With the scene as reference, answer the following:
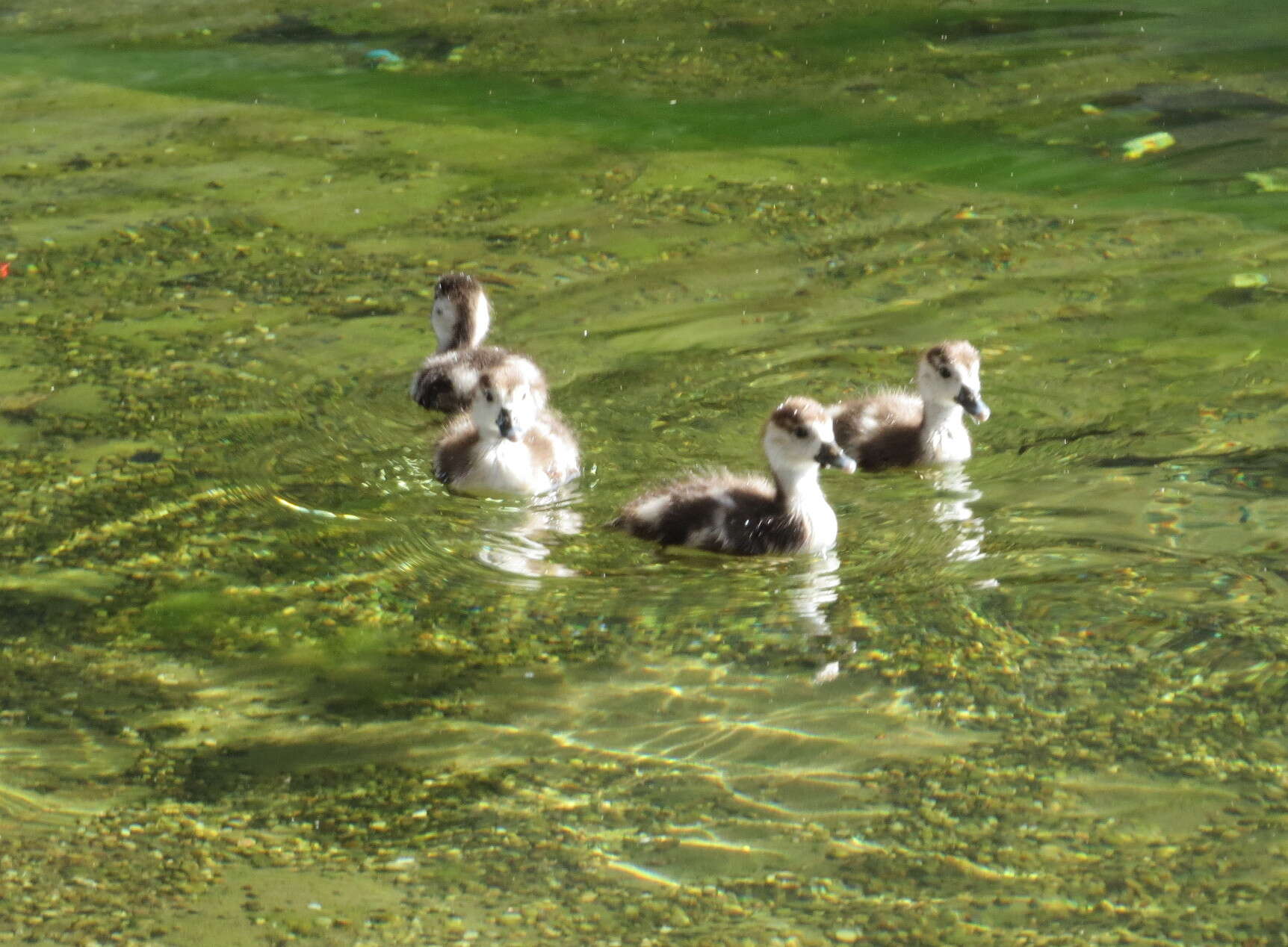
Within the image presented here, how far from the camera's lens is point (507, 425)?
582cm

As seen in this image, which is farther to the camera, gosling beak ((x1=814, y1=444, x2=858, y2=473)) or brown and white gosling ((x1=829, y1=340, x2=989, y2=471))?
brown and white gosling ((x1=829, y1=340, x2=989, y2=471))

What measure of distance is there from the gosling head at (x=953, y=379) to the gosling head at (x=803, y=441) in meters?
0.60

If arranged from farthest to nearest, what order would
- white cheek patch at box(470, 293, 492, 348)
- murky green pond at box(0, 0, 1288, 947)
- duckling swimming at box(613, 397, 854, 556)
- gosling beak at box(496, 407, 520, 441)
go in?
white cheek patch at box(470, 293, 492, 348), gosling beak at box(496, 407, 520, 441), duckling swimming at box(613, 397, 854, 556), murky green pond at box(0, 0, 1288, 947)

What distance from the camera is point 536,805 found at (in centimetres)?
407

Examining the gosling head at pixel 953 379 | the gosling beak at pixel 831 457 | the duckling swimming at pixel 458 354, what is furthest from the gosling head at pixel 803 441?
the duckling swimming at pixel 458 354

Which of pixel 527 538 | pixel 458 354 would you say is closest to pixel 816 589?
pixel 527 538

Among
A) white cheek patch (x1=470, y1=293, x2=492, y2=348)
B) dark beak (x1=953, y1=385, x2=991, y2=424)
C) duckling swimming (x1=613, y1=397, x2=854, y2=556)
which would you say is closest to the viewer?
duckling swimming (x1=613, y1=397, x2=854, y2=556)

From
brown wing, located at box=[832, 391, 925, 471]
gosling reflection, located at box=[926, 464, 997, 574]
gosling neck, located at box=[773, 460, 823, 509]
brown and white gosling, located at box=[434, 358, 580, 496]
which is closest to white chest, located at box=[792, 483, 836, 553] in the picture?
gosling neck, located at box=[773, 460, 823, 509]

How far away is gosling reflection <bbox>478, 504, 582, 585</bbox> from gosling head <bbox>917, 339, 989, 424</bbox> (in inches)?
46.4

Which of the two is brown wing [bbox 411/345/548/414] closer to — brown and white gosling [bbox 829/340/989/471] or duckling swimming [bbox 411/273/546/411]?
duckling swimming [bbox 411/273/546/411]

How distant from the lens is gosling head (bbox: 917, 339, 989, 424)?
593 cm

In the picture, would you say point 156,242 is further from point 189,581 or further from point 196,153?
point 189,581

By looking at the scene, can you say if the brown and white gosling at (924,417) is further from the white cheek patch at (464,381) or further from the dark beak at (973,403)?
the white cheek patch at (464,381)

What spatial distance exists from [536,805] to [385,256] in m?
4.26
